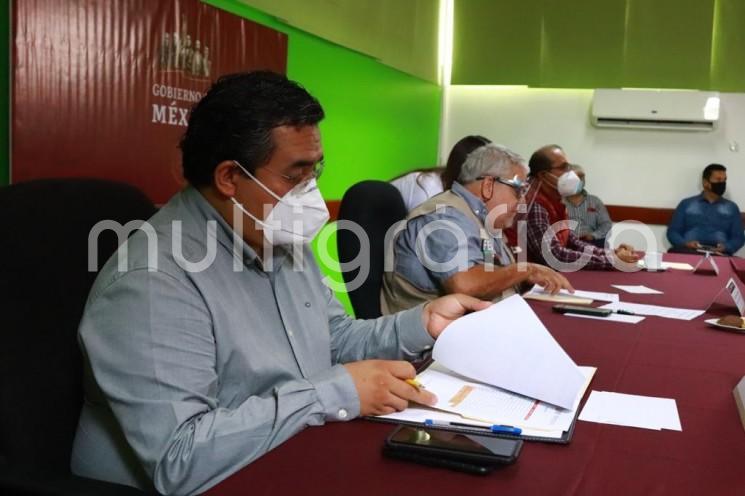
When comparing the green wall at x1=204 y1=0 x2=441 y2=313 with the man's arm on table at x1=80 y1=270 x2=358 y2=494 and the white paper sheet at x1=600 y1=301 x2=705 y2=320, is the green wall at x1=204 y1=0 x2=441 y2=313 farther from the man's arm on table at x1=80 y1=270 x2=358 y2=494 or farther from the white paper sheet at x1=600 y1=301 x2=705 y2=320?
the man's arm on table at x1=80 y1=270 x2=358 y2=494

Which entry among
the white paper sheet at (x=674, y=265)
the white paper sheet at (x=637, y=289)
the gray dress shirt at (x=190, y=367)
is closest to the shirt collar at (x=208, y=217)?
the gray dress shirt at (x=190, y=367)

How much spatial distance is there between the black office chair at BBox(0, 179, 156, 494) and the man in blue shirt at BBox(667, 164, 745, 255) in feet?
17.0

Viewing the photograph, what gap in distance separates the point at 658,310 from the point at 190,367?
5.42 ft

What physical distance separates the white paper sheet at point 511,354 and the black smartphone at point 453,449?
0.74 ft

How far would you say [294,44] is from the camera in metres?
3.57

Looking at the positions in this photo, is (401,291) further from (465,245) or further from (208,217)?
(208,217)

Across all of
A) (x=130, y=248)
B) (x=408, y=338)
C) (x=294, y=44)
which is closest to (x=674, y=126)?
(x=294, y=44)

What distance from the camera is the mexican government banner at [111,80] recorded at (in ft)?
6.72

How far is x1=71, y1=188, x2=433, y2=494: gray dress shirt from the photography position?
975mm

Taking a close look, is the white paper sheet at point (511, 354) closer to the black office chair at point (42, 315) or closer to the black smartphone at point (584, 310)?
the black office chair at point (42, 315)

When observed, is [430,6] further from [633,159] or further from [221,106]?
[221,106]

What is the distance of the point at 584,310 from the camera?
2088mm

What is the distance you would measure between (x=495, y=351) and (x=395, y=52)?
4013 millimetres

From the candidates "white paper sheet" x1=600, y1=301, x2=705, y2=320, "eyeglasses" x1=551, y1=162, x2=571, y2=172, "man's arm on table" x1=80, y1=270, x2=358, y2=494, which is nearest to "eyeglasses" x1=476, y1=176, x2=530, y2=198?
"white paper sheet" x1=600, y1=301, x2=705, y2=320
